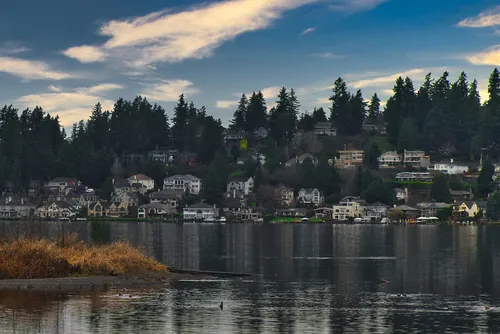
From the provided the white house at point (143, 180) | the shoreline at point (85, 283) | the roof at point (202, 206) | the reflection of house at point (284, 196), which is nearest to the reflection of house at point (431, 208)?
the reflection of house at point (284, 196)

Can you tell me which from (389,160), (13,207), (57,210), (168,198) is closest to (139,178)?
(168,198)

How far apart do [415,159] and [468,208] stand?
99.7ft

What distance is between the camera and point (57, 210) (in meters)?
172

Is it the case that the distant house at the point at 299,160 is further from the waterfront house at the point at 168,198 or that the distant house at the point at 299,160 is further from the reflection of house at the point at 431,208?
the reflection of house at the point at 431,208

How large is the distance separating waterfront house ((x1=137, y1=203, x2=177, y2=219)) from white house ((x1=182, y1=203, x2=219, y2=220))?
419 cm

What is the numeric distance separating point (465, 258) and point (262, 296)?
33183 mm

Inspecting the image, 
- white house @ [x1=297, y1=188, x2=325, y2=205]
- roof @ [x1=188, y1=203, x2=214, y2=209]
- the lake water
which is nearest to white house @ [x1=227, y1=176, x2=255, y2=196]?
roof @ [x1=188, y1=203, x2=214, y2=209]

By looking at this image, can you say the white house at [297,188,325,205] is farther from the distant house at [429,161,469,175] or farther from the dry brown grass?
the dry brown grass

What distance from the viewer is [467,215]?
158750 mm

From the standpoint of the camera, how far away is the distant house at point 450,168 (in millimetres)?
182125

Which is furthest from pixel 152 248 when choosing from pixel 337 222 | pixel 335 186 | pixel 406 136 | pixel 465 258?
pixel 406 136

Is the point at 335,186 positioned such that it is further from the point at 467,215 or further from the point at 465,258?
the point at 465,258

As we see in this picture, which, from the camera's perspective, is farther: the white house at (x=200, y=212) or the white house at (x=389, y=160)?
the white house at (x=389, y=160)

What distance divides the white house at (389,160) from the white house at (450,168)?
852cm
